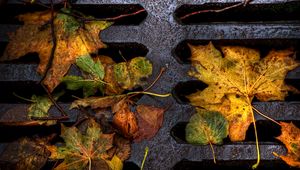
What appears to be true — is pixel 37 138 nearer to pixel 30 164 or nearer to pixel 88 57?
pixel 30 164

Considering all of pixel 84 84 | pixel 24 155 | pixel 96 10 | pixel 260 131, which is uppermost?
pixel 96 10

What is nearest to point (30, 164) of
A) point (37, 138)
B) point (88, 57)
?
point (37, 138)

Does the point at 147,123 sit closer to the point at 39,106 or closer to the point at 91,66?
the point at 91,66

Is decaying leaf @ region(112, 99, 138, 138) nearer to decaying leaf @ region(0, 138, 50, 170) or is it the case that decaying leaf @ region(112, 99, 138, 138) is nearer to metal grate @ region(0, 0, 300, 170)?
metal grate @ region(0, 0, 300, 170)

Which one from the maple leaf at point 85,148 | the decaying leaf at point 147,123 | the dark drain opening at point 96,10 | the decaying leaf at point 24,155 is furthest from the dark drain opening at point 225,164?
the dark drain opening at point 96,10

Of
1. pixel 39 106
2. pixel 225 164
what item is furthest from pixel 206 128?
pixel 39 106

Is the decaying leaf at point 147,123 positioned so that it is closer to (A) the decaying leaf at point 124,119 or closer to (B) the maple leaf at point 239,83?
(A) the decaying leaf at point 124,119
